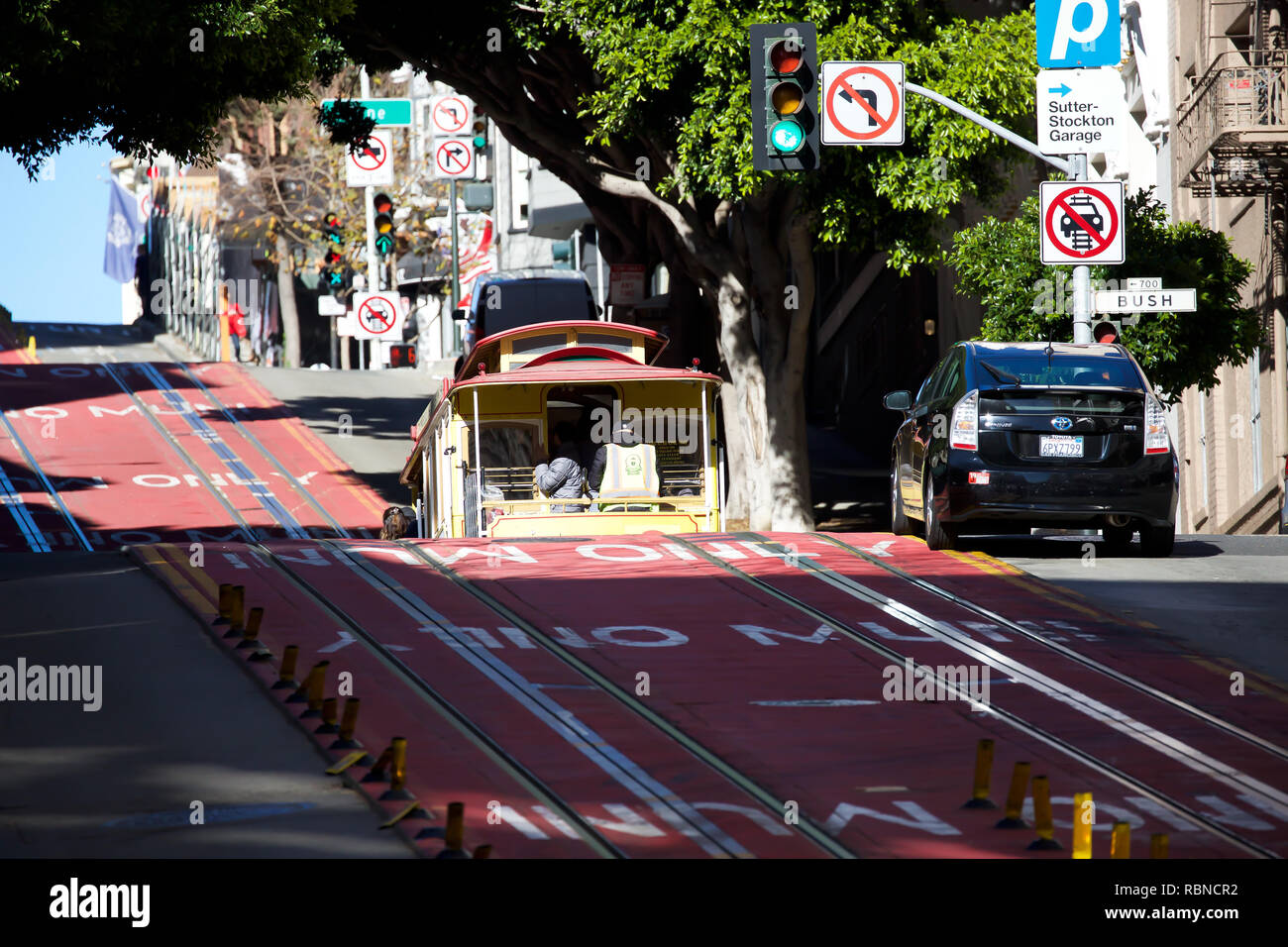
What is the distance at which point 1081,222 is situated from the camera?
1909 cm

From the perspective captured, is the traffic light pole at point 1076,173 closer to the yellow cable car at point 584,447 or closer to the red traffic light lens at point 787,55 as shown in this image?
the yellow cable car at point 584,447

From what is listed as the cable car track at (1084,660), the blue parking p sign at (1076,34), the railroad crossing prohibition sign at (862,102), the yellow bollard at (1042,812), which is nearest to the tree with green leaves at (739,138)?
the railroad crossing prohibition sign at (862,102)

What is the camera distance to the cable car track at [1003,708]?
864 cm

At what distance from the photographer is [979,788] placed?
878cm

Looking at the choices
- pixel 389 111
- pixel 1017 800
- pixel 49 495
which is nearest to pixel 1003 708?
pixel 1017 800

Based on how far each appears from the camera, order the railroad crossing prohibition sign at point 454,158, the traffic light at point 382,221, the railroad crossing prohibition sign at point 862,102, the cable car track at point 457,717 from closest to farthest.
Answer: the cable car track at point 457,717 < the railroad crossing prohibition sign at point 862,102 < the traffic light at point 382,221 < the railroad crossing prohibition sign at point 454,158

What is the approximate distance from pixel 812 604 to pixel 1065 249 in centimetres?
703

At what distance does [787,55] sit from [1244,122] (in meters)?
10.9

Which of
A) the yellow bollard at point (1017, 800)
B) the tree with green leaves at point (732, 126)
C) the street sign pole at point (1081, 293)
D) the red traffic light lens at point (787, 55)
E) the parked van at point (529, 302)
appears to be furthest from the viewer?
the parked van at point (529, 302)

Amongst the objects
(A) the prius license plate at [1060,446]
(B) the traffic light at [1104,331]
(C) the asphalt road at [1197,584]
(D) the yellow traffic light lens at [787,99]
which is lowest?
(C) the asphalt road at [1197,584]

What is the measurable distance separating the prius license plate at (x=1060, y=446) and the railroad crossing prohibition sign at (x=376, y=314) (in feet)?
75.6

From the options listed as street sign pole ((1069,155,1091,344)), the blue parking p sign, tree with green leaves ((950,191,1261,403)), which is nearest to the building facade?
tree with green leaves ((950,191,1261,403))

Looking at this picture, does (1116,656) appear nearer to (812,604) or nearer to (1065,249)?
(812,604)
